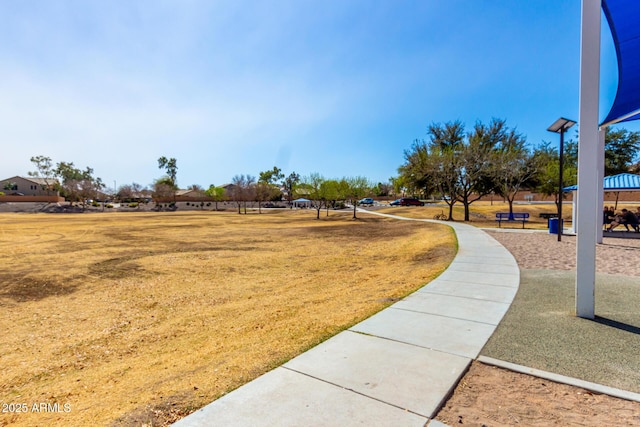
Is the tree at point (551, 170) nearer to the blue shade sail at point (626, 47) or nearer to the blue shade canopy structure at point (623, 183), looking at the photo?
the blue shade canopy structure at point (623, 183)

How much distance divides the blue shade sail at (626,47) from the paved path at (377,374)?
189 inches

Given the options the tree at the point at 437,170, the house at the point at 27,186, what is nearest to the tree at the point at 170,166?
the house at the point at 27,186

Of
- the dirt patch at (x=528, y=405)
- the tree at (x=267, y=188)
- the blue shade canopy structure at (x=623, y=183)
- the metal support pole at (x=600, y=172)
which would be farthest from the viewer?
the tree at (x=267, y=188)

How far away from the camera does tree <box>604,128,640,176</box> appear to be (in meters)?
38.4

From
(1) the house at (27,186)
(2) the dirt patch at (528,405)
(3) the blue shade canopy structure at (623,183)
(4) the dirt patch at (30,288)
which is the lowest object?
(4) the dirt patch at (30,288)

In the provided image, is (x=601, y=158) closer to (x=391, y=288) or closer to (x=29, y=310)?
(x=391, y=288)

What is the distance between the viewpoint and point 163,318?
21.9 ft

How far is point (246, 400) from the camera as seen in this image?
2801 millimetres

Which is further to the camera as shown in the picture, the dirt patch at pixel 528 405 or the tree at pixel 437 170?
the tree at pixel 437 170

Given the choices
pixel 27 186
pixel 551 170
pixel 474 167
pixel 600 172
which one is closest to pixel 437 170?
pixel 474 167

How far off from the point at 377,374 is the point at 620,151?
52011mm

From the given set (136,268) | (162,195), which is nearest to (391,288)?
(136,268)

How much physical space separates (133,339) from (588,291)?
25.0 feet

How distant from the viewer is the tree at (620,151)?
3838 cm
